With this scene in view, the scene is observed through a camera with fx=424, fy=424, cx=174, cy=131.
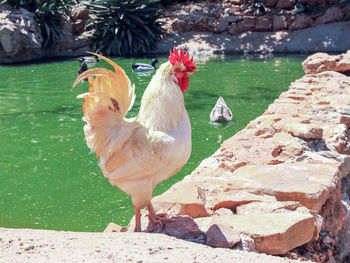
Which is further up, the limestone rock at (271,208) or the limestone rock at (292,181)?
the limestone rock at (292,181)

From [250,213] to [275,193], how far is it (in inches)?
15.5

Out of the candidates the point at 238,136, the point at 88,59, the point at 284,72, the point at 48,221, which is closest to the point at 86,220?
the point at 48,221

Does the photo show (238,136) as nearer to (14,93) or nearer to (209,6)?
(14,93)

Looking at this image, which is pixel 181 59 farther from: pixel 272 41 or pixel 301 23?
pixel 301 23

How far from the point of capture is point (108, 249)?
8.39ft

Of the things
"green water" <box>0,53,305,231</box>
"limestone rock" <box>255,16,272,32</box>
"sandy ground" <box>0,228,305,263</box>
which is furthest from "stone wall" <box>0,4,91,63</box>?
"sandy ground" <box>0,228,305,263</box>

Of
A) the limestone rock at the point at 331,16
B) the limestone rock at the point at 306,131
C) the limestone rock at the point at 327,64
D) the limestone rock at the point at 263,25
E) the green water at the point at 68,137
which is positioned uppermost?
the limestone rock at the point at 331,16

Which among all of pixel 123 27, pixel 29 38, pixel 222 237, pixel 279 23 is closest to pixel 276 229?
pixel 222 237

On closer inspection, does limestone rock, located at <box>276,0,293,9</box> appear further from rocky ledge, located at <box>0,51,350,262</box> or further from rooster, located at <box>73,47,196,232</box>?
rooster, located at <box>73,47,196,232</box>

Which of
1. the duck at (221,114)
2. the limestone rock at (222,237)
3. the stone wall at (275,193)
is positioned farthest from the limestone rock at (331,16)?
the limestone rock at (222,237)

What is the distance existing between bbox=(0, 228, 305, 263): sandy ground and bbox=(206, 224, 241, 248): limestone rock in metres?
0.13

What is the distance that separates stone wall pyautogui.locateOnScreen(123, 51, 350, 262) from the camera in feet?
9.43

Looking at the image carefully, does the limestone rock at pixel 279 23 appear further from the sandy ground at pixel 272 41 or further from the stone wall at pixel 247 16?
the sandy ground at pixel 272 41

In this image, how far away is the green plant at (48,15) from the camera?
817 inches
